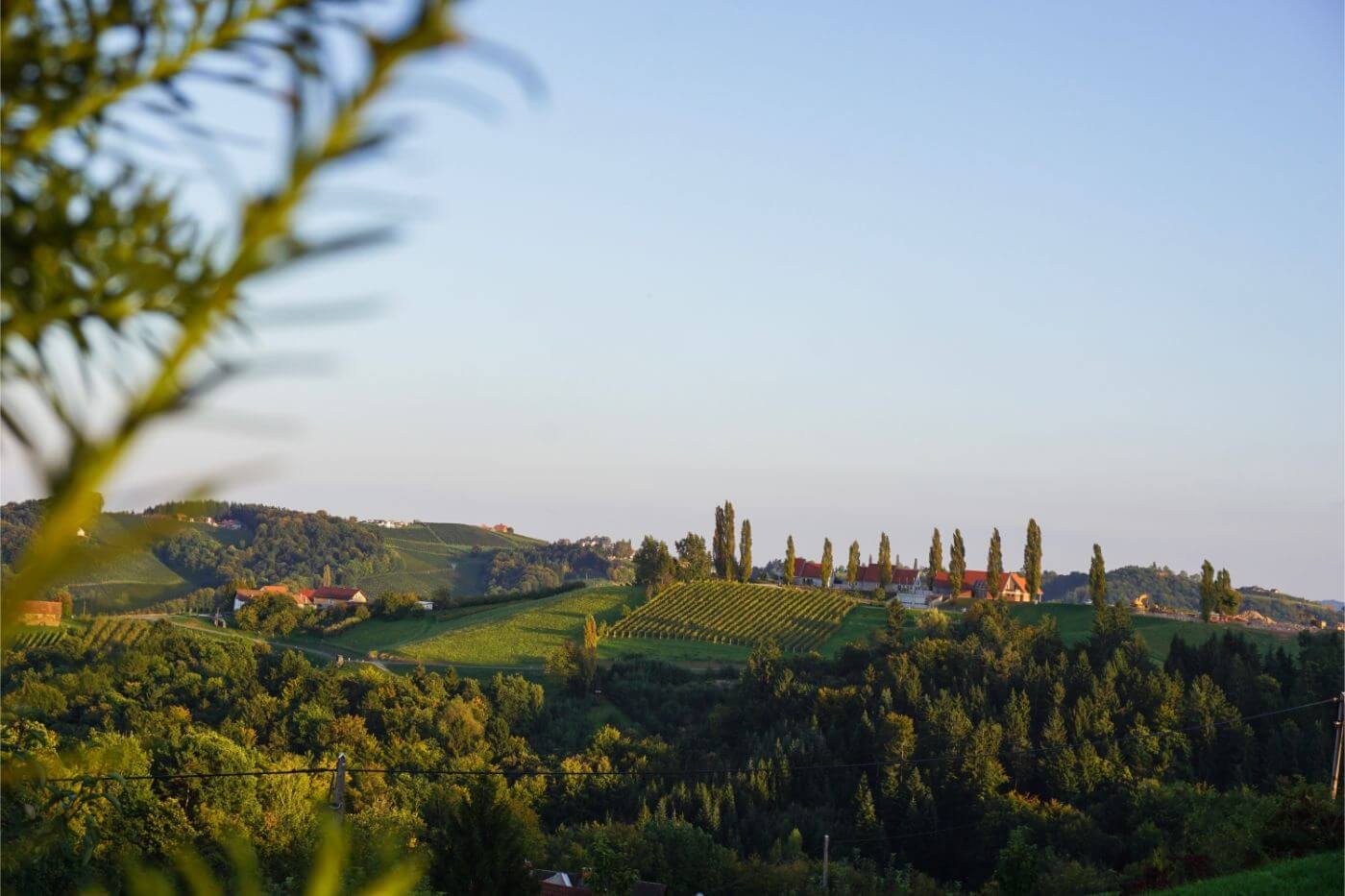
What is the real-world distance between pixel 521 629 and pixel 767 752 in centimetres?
2987

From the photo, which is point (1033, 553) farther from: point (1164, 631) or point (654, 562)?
point (654, 562)

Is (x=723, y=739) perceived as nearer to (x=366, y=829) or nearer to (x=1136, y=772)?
(x=1136, y=772)

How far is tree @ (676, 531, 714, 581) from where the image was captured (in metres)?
83.4

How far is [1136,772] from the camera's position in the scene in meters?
39.7

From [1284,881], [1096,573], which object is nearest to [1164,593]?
[1096,573]

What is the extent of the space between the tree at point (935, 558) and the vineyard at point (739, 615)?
7.02 meters

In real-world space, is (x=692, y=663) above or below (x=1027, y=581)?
below

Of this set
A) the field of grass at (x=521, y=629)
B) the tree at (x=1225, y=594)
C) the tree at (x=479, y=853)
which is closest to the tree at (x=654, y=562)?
the field of grass at (x=521, y=629)

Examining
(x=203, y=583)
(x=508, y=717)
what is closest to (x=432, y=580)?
(x=203, y=583)

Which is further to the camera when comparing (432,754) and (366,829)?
(432,754)

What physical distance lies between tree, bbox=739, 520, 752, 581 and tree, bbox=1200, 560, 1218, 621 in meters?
31.3

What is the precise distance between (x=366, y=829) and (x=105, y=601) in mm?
29141

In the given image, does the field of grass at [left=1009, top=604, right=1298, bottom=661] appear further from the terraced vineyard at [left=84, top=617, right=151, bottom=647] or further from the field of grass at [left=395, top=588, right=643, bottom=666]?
the terraced vineyard at [left=84, top=617, right=151, bottom=647]

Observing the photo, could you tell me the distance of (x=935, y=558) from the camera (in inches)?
3130
